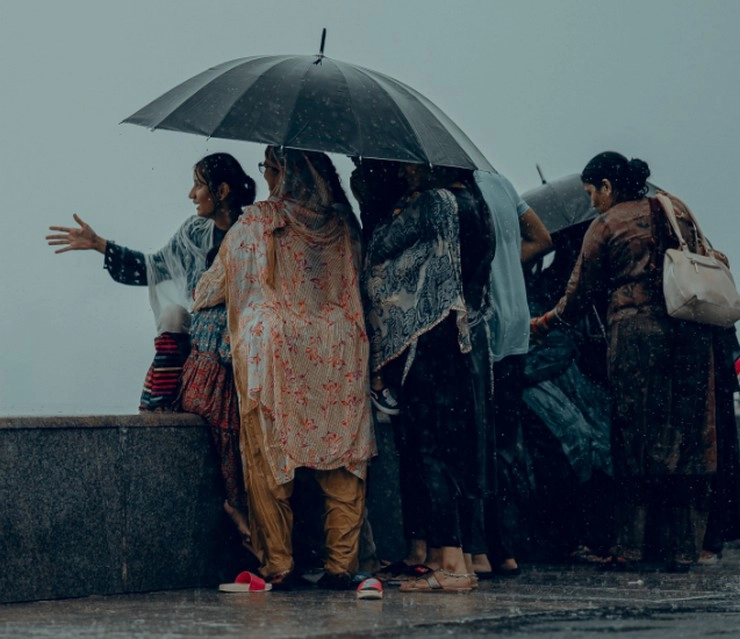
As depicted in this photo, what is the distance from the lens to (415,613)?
6.54m

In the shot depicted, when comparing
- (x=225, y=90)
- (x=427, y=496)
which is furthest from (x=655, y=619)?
(x=225, y=90)

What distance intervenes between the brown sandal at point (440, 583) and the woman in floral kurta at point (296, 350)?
320mm

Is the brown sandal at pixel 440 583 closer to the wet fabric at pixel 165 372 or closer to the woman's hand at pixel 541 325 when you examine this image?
the wet fabric at pixel 165 372

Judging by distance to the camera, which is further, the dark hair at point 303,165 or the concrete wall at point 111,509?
the dark hair at point 303,165

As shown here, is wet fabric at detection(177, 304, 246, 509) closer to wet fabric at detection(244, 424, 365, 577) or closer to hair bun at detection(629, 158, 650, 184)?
wet fabric at detection(244, 424, 365, 577)

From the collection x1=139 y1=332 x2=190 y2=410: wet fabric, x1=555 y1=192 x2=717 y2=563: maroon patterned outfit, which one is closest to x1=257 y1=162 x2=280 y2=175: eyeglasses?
x1=139 y1=332 x2=190 y2=410: wet fabric

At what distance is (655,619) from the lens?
636cm

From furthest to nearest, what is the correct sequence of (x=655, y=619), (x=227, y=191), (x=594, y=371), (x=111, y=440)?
(x=594, y=371), (x=227, y=191), (x=111, y=440), (x=655, y=619)

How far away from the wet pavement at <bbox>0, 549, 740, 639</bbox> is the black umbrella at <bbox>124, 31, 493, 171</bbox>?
1.85 meters

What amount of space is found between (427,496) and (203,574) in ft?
3.47

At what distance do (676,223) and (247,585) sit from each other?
2798mm

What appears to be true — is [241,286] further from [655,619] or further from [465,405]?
[655,619]

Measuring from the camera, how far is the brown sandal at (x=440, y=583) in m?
7.61

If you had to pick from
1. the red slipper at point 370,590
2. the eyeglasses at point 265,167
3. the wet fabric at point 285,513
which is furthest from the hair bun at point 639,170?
the red slipper at point 370,590
